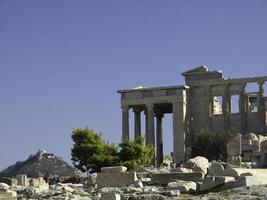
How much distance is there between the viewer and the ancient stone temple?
62.7 m

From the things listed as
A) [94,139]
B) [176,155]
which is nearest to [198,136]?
[176,155]

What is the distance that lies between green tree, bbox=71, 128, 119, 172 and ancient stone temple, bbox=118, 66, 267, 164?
10604 mm

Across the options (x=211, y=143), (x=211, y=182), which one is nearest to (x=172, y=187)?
(x=211, y=182)

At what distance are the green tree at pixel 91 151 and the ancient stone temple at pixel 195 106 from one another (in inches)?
417

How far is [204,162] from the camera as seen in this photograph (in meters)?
30.8

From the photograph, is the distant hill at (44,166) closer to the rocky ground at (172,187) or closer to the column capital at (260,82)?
the column capital at (260,82)

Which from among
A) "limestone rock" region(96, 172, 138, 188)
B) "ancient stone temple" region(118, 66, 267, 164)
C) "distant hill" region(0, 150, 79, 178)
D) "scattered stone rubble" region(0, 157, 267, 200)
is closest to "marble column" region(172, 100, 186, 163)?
"ancient stone temple" region(118, 66, 267, 164)

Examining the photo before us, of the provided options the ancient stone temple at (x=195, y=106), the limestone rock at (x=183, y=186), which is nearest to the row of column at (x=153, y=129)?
the ancient stone temple at (x=195, y=106)

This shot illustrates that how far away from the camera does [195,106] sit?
213ft

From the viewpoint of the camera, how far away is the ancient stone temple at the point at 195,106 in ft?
206

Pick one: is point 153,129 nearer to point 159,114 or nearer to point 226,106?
point 159,114

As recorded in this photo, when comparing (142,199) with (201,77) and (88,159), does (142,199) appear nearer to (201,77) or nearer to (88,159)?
(88,159)

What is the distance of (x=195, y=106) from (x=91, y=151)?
1644 cm

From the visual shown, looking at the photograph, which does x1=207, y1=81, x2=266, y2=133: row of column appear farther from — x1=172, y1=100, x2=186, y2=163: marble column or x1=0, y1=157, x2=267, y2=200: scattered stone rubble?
x1=0, y1=157, x2=267, y2=200: scattered stone rubble
